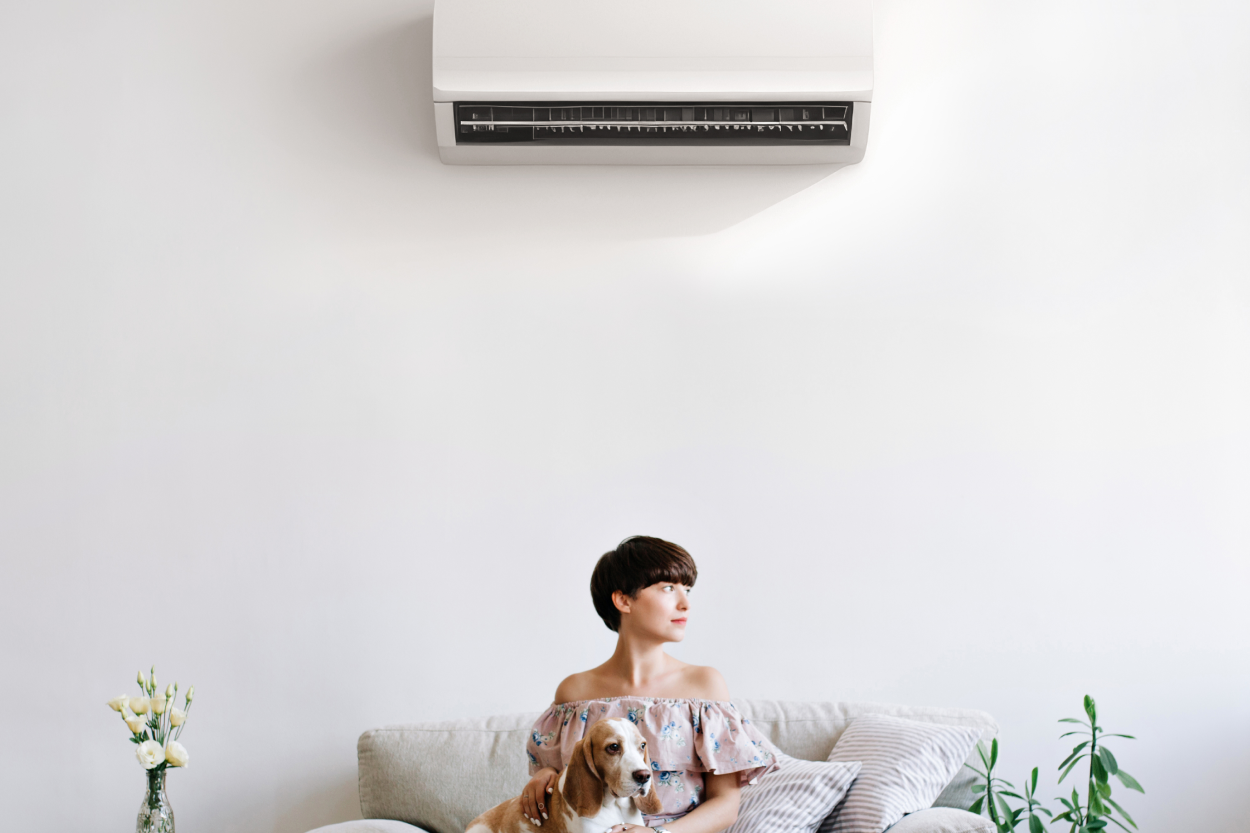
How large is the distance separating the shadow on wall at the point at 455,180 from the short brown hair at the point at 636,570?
3.45 ft

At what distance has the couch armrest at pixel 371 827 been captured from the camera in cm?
177

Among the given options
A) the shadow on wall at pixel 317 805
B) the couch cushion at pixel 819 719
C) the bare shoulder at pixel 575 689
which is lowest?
the shadow on wall at pixel 317 805

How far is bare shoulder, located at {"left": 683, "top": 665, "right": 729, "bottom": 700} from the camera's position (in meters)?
1.55

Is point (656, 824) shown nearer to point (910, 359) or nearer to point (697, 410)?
point (697, 410)

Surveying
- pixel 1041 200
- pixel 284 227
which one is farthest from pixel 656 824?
pixel 1041 200

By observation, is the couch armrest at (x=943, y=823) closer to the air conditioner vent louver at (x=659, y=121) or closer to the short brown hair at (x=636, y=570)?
the short brown hair at (x=636, y=570)

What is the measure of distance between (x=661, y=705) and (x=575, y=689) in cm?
15

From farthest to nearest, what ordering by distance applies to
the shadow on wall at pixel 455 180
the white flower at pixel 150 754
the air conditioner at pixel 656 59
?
1. the shadow on wall at pixel 455 180
2. the air conditioner at pixel 656 59
3. the white flower at pixel 150 754

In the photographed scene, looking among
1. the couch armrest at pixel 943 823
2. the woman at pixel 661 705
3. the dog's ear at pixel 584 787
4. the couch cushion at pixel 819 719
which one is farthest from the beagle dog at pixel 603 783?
the couch cushion at pixel 819 719

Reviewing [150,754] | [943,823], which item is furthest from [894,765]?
[150,754]

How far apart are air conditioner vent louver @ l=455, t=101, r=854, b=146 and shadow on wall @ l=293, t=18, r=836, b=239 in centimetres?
13

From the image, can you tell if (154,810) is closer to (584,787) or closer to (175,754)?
(175,754)

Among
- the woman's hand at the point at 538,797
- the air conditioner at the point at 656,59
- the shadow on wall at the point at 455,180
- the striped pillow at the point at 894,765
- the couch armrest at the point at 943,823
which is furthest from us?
the shadow on wall at the point at 455,180

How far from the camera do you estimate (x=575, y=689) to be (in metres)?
1.57
